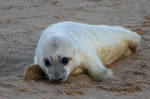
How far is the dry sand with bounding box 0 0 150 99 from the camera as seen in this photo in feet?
13.1

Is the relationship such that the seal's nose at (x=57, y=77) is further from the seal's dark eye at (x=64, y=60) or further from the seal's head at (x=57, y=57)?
the seal's dark eye at (x=64, y=60)

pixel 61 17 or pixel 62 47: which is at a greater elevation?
pixel 62 47

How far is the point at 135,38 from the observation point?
19.2 feet

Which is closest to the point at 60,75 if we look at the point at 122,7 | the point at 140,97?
the point at 140,97

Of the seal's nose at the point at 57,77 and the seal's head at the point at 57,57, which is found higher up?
the seal's head at the point at 57,57

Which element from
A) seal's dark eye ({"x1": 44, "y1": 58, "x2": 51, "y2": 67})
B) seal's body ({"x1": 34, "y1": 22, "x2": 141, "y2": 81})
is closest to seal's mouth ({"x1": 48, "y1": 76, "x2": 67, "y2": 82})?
seal's body ({"x1": 34, "y1": 22, "x2": 141, "y2": 81})

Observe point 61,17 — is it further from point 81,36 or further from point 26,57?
point 81,36

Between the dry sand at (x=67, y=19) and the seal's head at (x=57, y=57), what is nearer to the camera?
the dry sand at (x=67, y=19)

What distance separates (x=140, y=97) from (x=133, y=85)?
1.25 feet


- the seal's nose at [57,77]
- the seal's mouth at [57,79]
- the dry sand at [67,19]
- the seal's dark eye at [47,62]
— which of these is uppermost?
the seal's dark eye at [47,62]

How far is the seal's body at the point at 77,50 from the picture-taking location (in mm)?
4328

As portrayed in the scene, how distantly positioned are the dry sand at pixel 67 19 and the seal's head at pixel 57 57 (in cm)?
13

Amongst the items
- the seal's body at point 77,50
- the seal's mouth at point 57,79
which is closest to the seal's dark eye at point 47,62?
the seal's body at point 77,50

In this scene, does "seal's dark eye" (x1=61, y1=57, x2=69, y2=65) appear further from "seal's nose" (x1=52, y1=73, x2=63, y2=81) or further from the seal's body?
"seal's nose" (x1=52, y1=73, x2=63, y2=81)
